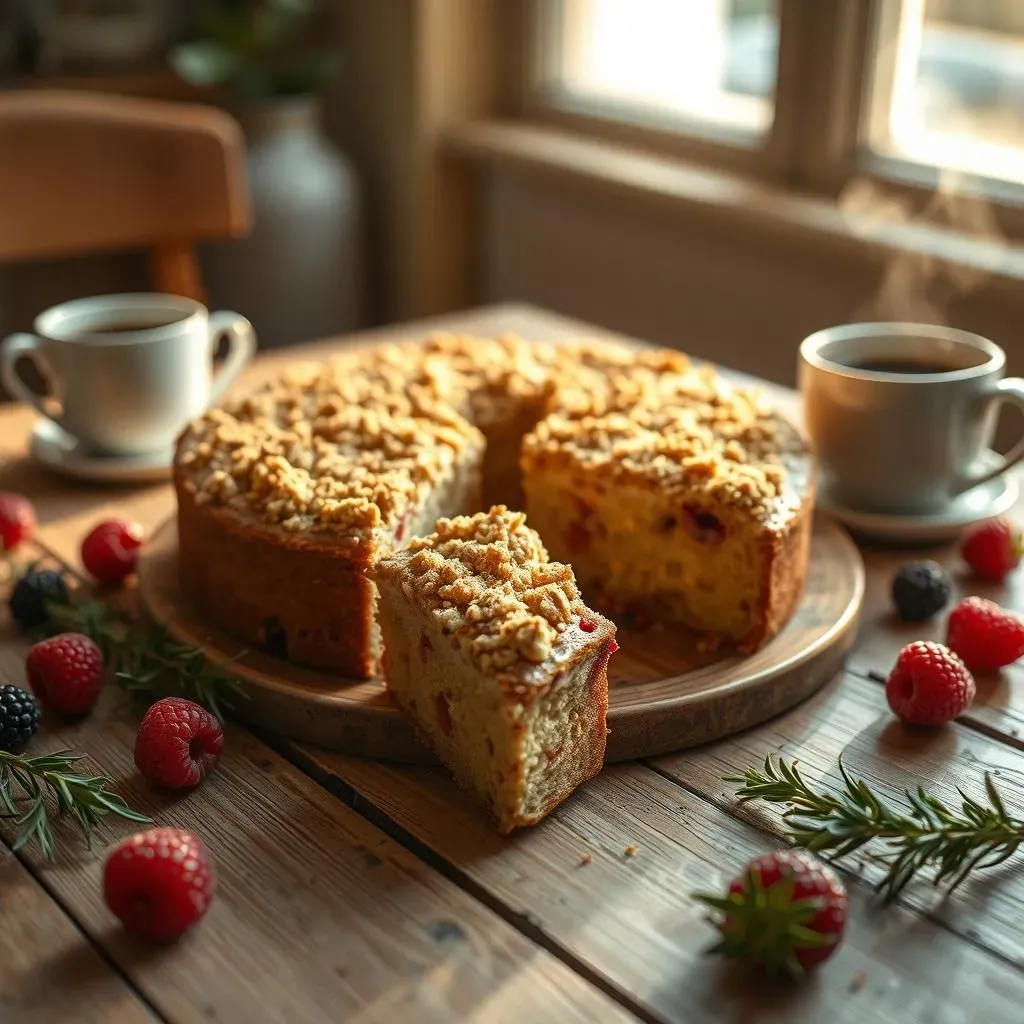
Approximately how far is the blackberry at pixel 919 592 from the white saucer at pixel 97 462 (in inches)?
42.4

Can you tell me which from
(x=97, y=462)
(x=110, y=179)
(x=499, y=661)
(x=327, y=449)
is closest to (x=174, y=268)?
(x=110, y=179)

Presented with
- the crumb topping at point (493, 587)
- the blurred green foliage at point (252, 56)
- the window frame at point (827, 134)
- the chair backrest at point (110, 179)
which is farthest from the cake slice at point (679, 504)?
the blurred green foliage at point (252, 56)

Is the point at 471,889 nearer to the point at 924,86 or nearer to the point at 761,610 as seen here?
the point at 761,610

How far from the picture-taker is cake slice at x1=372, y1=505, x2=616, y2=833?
48.8 inches

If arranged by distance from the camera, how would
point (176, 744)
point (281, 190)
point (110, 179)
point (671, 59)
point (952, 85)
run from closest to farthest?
point (176, 744)
point (110, 179)
point (952, 85)
point (671, 59)
point (281, 190)

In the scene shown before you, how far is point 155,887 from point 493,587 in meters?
0.44

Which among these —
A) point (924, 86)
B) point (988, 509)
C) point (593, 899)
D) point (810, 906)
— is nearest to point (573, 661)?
point (593, 899)

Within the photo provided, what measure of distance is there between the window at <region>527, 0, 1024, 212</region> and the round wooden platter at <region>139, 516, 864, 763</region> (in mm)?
1436

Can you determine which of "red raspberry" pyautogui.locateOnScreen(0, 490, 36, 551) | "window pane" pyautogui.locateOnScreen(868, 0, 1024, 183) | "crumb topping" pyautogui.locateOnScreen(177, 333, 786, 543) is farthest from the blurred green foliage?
"red raspberry" pyautogui.locateOnScreen(0, 490, 36, 551)

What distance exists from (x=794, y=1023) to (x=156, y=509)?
1.26m

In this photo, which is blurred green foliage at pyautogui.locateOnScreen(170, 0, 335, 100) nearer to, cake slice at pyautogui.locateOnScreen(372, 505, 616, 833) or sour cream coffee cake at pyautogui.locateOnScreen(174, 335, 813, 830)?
sour cream coffee cake at pyautogui.locateOnScreen(174, 335, 813, 830)

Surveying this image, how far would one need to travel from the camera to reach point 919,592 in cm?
164

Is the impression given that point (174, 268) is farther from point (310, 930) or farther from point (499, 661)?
point (310, 930)

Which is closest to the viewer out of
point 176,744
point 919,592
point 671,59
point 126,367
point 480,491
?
point 176,744
